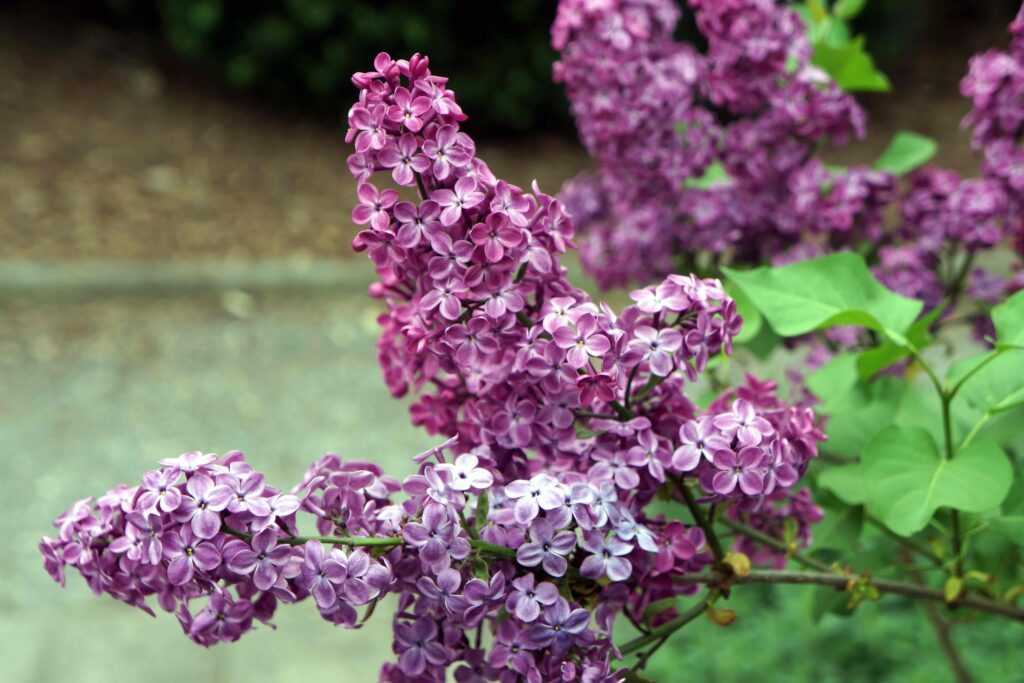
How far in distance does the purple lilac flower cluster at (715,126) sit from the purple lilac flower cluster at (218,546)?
2.46 feet

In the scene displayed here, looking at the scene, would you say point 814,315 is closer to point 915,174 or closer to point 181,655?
point 915,174

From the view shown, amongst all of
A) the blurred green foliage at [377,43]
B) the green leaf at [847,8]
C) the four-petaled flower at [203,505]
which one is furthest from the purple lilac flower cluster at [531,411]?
the blurred green foliage at [377,43]

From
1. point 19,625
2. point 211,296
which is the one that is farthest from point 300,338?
point 19,625

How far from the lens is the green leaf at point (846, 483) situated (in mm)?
1083

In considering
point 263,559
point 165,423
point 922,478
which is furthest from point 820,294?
point 165,423

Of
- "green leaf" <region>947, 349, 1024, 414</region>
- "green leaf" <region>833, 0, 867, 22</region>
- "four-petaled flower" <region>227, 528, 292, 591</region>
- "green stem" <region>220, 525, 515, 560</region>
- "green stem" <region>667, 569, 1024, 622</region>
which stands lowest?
"four-petaled flower" <region>227, 528, 292, 591</region>

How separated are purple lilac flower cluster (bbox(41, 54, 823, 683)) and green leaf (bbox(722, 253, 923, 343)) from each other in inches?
7.1

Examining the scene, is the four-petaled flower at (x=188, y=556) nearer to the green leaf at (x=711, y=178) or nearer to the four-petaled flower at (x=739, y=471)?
the four-petaled flower at (x=739, y=471)

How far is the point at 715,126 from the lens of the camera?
147 centimetres

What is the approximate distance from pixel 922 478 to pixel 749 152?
0.58 metres

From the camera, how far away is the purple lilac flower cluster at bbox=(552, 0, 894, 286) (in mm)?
1370

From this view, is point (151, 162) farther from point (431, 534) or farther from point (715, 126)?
point (431, 534)

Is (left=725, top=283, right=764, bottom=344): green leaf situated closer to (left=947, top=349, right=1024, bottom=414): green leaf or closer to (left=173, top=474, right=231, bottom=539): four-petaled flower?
(left=947, top=349, right=1024, bottom=414): green leaf

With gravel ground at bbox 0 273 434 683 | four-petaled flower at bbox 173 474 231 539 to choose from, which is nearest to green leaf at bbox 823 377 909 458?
four-petaled flower at bbox 173 474 231 539
